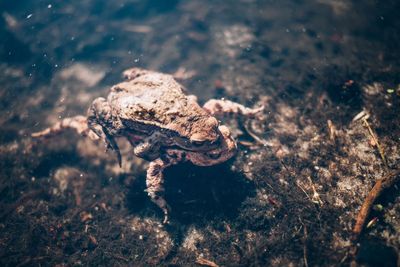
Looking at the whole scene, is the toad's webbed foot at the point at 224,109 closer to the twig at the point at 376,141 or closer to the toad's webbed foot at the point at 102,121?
the toad's webbed foot at the point at 102,121

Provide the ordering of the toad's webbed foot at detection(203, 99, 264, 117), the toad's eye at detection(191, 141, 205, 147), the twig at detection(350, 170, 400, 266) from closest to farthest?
the twig at detection(350, 170, 400, 266) < the toad's eye at detection(191, 141, 205, 147) < the toad's webbed foot at detection(203, 99, 264, 117)

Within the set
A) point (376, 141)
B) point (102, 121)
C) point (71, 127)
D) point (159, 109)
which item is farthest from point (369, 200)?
point (71, 127)

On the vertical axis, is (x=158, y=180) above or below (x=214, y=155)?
below

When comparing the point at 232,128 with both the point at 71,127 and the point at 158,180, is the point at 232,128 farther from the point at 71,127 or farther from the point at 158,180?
the point at 71,127

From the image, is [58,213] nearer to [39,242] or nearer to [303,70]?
[39,242]

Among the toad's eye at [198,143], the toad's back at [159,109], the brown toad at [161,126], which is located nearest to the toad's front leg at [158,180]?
the brown toad at [161,126]

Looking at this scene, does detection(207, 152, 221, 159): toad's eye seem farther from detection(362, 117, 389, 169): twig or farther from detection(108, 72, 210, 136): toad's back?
detection(362, 117, 389, 169): twig

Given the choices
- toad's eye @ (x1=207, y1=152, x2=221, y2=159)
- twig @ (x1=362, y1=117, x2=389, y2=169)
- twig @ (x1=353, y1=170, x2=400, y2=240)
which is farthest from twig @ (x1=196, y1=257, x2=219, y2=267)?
twig @ (x1=362, y1=117, x2=389, y2=169)

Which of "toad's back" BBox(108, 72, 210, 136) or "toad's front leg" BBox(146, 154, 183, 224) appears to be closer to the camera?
"toad's back" BBox(108, 72, 210, 136)
